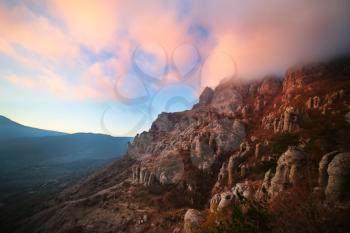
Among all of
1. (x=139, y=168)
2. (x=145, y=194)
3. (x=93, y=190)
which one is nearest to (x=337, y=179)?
(x=145, y=194)

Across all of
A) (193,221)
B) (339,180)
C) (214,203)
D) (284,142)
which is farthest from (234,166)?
(339,180)

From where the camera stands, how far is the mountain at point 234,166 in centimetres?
4847

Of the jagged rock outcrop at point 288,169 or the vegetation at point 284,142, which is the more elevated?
the vegetation at point 284,142

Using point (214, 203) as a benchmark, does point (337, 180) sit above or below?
above

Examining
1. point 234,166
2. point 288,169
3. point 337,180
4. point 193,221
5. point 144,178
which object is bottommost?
point 193,221

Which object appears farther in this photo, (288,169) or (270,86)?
(270,86)

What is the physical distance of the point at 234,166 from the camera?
10262 cm

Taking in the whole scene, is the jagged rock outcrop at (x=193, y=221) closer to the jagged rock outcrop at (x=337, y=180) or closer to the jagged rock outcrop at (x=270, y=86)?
the jagged rock outcrop at (x=337, y=180)

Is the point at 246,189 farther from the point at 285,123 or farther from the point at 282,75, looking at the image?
the point at 282,75

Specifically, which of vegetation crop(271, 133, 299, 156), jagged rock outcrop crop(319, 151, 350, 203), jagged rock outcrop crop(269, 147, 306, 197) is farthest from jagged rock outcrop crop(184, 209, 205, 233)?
vegetation crop(271, 133, 299, 156)

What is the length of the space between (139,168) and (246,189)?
8053 cm

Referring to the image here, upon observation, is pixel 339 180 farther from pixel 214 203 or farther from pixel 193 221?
pixel 214 203

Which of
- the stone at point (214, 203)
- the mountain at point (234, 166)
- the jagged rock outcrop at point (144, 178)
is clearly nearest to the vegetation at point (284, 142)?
the mountain at point (234, 166)

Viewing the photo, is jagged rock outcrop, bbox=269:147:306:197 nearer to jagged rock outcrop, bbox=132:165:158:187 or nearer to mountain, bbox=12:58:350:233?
mountain, bbox=12:58:350:233
